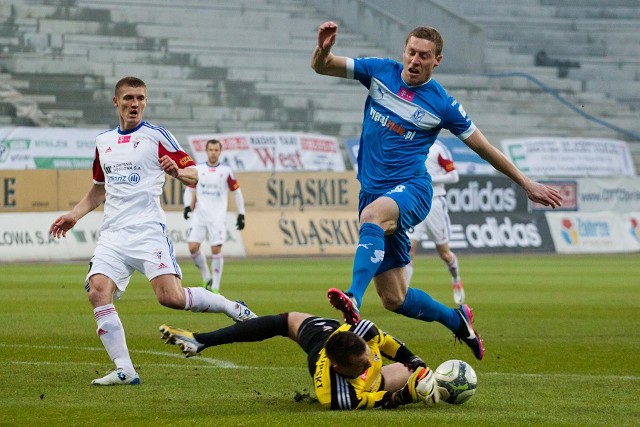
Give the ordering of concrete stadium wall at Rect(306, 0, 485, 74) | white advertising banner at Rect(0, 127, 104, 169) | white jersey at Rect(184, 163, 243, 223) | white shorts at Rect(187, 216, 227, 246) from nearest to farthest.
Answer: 1. white shorts at Rect(187, 216, 227, 246)
2. white jersey at Rect(184, 163, 243, 223)
3. white advertising banner at Rect(0, 127, 104, 169)
4. concrete stadium wall at Rect(306, 0, 485, 74)

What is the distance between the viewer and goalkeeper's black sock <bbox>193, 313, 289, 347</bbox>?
317 inches

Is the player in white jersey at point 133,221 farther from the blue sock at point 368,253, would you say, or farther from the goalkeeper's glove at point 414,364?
the goalkeeper's glove at point 414,364

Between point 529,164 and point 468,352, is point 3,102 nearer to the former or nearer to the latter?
point 529,164

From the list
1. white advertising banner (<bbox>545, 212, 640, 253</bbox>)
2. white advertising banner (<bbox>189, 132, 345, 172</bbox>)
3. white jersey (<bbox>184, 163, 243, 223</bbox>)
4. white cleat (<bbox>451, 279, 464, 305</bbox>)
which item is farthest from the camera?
white advertising banner (<bbox>545, 212, 640, 253</bbox>)

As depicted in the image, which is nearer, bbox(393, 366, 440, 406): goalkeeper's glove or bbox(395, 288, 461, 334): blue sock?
bbox(393, 366, 440, 406): goalkeeper's glove

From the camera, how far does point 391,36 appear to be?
130 ft

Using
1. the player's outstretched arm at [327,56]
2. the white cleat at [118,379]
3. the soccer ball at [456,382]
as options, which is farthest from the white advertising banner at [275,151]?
the soccer ball at [456,382]

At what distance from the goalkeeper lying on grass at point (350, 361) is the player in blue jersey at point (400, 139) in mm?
932

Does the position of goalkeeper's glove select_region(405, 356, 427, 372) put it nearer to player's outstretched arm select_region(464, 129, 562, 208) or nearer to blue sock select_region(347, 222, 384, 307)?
blue sock select_region(347, 222, 384, 307)

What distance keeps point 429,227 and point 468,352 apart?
21.6 ft

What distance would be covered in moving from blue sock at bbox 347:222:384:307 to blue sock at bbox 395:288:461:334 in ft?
2.92

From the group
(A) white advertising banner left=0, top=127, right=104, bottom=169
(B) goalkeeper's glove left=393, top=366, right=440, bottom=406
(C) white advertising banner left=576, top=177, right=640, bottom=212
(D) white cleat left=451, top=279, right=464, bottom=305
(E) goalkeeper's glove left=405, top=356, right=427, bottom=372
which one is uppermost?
(E) goalkeeper's glove left=405, top=356, right=427, bottom=372

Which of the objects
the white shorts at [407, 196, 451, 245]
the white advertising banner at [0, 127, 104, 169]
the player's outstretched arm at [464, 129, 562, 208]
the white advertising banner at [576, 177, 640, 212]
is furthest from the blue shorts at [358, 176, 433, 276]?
the white advertising banner at [576, 177, 640, 212]

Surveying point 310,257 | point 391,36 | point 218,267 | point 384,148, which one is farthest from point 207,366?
point 391,36
